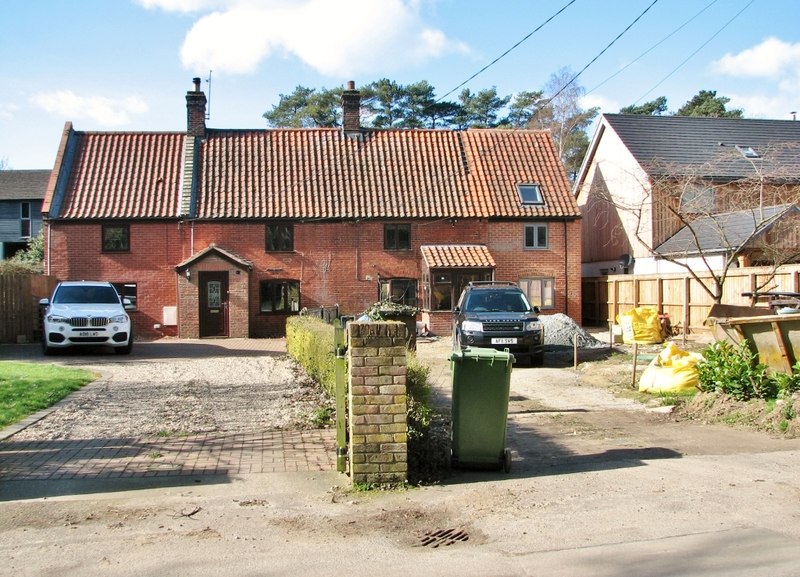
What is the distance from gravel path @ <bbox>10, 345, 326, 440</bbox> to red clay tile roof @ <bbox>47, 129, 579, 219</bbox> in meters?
12.4

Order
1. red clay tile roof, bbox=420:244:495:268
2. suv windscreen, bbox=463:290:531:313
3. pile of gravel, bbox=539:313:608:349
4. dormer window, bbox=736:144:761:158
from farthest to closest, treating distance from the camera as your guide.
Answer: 1. dormer window, bbox=736:144:761:158
2. red clay tile roof, bbox=420:244:495:268
3. pile of gravel, bbox=539:313:608:349
4. suv windscreen, bbox=463:290:531:313

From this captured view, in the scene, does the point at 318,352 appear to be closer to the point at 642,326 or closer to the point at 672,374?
the point at 672,374

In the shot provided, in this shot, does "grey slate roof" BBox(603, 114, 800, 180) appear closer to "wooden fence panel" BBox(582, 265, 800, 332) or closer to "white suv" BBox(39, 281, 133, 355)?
"wooden fence panel" BBox(582, 265, 800, 332)

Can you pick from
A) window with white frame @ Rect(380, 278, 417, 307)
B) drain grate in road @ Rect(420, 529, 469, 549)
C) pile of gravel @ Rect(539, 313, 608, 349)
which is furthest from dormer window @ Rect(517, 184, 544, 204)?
drain grate in road @ Rect(420, 529, 469, 549)

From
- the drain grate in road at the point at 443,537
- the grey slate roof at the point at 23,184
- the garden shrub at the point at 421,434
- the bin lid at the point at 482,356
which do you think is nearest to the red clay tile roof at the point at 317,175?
the garden shrub at the point at 421,434

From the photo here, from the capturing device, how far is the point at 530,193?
29375 mm

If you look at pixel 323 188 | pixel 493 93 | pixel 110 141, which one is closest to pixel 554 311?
pixel 323 188

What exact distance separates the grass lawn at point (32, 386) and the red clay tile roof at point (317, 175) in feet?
42.1

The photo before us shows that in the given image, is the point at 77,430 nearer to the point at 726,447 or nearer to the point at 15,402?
the point at 15,402

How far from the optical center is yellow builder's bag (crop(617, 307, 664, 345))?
2098 centimetres

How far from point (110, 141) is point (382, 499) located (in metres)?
26.8

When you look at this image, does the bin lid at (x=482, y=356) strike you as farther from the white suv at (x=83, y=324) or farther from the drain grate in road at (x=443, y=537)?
the white suv at (x=83, y=324)

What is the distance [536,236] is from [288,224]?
30.6 ft

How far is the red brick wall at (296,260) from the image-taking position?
2720cm
